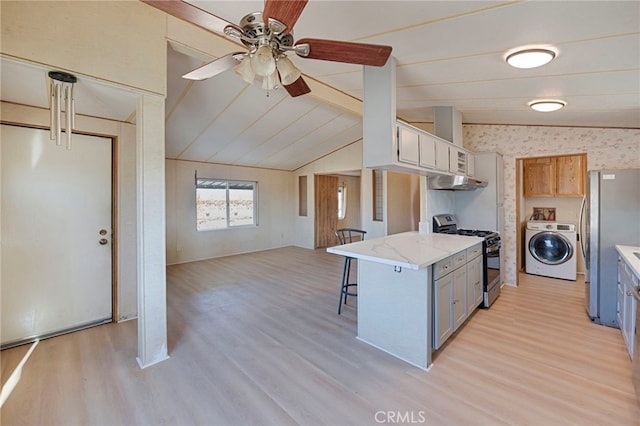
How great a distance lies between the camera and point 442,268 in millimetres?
2332

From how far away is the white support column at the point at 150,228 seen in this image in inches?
85.8

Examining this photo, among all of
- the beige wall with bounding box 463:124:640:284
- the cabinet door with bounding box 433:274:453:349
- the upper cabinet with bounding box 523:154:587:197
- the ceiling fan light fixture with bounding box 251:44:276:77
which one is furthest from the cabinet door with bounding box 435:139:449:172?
the ceiling fan light fixture with bounding box 251:44:276:77

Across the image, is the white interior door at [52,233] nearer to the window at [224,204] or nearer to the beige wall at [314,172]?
the window at [224,204]

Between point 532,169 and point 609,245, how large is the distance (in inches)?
94.0

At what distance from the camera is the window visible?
631 centimetres

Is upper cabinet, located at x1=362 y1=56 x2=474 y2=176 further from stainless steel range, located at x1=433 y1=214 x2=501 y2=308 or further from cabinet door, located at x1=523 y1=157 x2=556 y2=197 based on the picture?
cabinet door, located at x1=523 y1=157 x2=556 y2=197

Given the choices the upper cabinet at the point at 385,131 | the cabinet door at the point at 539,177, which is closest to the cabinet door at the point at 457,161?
the upper cabinet at the point at 385,131

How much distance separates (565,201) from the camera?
488cm

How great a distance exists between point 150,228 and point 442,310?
96.6 inches

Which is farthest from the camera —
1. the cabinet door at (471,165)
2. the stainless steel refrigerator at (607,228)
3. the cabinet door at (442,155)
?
the cabinet door at (471,165)

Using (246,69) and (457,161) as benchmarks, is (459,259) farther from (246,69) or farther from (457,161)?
(246,69)

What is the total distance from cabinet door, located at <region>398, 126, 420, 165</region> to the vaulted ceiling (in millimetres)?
549

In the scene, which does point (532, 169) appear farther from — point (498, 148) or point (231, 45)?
point (231, 45)

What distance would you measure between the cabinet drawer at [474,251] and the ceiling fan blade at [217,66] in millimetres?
2699
